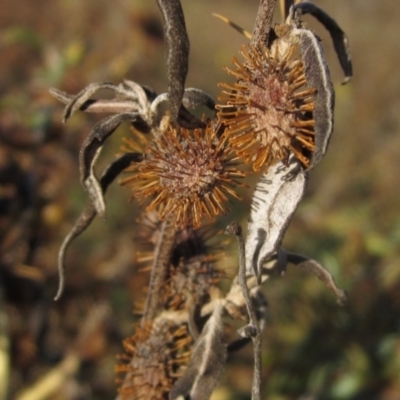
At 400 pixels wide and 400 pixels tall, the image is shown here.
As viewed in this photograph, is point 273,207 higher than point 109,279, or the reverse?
point 273,207

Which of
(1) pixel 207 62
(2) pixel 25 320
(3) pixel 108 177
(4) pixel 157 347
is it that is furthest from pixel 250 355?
(1) pixel 207 62

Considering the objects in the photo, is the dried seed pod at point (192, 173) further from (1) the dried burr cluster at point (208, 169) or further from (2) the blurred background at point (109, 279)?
(2) the blurred background at point (109, 279)

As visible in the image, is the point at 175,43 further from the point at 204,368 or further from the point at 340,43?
the point at 204,368

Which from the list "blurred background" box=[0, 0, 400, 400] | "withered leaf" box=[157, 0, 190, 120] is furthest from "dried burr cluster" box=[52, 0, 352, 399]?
"blurred background" box=[0, 0, 400, 400]

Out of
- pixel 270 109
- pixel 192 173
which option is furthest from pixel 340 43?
pixel 192 173

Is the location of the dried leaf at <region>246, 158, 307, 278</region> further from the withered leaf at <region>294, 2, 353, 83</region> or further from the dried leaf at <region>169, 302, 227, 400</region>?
the withered leaf at <region>294, 2, 353, 83</region>

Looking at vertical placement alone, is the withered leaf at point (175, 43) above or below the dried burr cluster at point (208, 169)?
above

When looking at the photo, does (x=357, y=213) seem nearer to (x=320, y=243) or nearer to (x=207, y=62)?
(x=320, y=243)

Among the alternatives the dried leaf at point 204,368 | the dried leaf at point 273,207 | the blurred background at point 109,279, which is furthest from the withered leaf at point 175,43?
the blurred background at point 109,279
